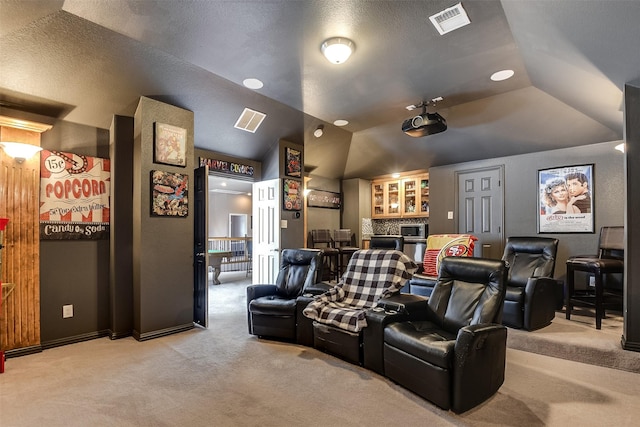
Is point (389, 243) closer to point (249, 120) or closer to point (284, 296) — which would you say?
point (284, 296)

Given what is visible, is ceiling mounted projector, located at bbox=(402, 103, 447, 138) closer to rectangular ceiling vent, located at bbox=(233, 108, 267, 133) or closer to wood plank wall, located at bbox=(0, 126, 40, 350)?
rectangular ceiling vent, located at bbox=(233, 108, 267, 133)

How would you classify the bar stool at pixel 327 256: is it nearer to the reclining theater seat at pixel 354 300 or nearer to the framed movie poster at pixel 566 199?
the reclining theater seat at pixel 354 300

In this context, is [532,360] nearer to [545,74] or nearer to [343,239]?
[545,74]

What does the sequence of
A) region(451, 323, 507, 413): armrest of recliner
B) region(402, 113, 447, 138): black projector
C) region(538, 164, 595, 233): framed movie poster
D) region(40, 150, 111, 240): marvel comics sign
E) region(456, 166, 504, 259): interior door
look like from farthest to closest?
1. region(456, 166, 504, 259): interior door
2. region(538, 164, 595, 233): framed movie poster
3. region(402, 113, 447, 138): black projector
4. region(40, 150, 111, 240): marvel comics sign
5. region(451, 323, 507, 413): armrest of recliner

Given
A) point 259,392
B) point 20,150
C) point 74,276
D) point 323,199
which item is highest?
point 20,150

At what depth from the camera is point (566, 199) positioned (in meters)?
5.13

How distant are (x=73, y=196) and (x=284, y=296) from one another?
2611 millimetres

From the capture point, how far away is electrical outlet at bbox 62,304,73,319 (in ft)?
11.7

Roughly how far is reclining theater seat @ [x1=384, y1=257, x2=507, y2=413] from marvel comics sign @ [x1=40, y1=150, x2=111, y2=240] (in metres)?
3.42

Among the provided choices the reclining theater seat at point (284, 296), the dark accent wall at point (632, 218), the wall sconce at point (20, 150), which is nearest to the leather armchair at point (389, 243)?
the reclining theater seat at point (284, 296)

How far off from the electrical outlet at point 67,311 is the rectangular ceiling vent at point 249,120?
2.96 m

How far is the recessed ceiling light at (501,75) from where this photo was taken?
3.67 metres

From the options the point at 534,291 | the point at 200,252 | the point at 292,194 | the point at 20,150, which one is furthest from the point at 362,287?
the point at 20,150

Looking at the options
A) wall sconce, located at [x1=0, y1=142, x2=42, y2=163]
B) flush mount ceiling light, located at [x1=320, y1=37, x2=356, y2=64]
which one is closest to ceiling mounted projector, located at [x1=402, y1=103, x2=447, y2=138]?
flush mount ceiling light, located at [x1=320, y1=37, x2=356, y2=64]
